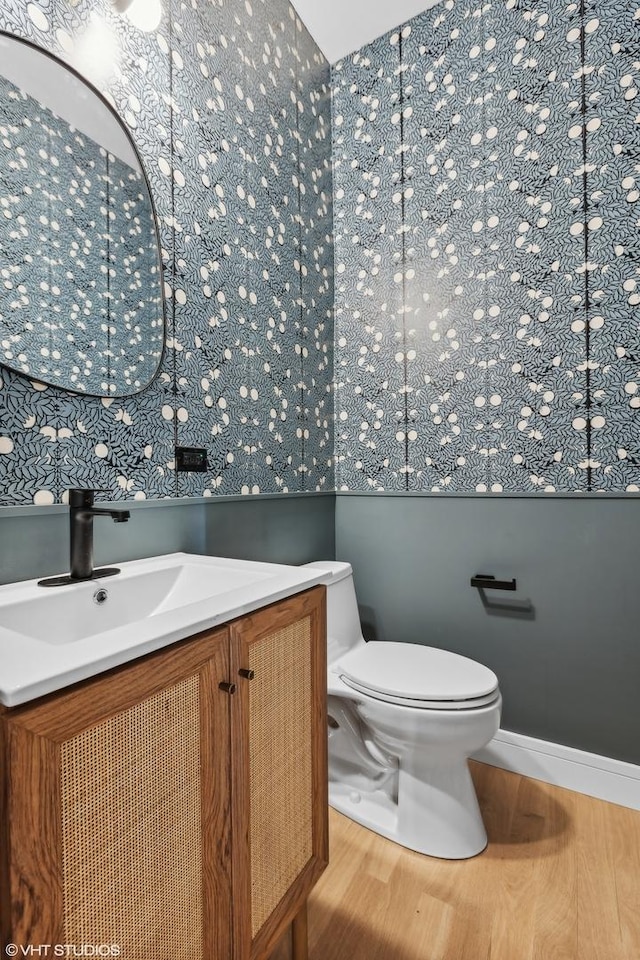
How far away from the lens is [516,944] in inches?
42.1

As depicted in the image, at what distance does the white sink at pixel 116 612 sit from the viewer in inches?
20.8

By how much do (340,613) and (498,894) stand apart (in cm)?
87

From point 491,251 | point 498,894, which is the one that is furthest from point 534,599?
point 491,251

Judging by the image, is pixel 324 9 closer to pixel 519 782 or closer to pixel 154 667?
pixel 154 667

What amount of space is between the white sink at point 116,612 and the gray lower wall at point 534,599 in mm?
991

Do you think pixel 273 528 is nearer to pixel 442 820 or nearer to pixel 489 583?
pixel 489 583

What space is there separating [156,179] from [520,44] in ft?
4.77

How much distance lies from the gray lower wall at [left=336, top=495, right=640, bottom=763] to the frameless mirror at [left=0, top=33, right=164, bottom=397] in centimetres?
123

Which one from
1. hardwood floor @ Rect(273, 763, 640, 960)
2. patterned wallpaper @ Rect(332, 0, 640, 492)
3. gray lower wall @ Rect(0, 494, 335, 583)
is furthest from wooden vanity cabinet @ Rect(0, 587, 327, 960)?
patterned wallpaper @ Rect(332, 0, 640, 492)

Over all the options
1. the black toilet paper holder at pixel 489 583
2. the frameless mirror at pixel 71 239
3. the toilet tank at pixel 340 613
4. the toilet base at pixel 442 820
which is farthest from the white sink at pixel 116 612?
the black toilet paper holder at pixel 489 583

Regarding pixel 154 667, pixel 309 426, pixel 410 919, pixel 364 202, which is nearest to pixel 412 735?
pixel 410 919

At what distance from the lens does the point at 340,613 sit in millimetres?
1728

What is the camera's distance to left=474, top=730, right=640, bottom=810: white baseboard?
1541 millimetres

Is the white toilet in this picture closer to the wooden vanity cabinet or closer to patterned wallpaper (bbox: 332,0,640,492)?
the wooden vanity cabinet
